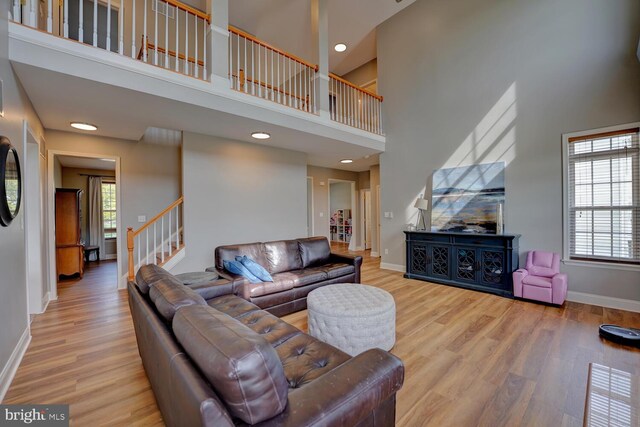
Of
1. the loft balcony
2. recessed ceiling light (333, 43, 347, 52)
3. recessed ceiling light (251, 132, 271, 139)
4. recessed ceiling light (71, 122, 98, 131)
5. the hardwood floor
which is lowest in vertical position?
the hardwood floor

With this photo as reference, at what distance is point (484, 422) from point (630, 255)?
344 centimetres

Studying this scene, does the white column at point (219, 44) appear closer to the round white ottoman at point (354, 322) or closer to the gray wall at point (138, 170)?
the gray wall at point (138, 170)

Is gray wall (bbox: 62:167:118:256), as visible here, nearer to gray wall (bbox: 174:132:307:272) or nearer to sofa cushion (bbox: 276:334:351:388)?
gray wall (bbox: 174:132:307:272)

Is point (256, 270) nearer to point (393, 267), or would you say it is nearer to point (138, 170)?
point (138, 170)

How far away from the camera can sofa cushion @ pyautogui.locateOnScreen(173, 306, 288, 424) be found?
89cm

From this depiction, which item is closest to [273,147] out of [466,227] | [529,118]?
[466,227]

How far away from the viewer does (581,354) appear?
7.68 ft

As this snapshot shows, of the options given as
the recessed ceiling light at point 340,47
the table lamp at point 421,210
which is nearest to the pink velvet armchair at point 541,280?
the table lamp at point 421,210

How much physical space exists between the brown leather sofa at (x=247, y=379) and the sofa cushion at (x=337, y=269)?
7.35 ft

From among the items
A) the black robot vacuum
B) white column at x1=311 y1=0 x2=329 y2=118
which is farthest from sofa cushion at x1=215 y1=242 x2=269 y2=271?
the black robot vacuum

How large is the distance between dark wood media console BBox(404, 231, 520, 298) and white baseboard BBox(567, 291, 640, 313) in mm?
734

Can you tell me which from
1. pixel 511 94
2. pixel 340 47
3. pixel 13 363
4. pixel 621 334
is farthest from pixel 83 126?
pixel 621 334

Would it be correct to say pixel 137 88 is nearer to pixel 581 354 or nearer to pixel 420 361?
pixel 420 361

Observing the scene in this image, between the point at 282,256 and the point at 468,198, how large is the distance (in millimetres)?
3275
